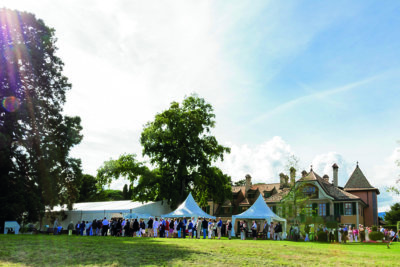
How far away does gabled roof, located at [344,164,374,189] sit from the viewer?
55.7m

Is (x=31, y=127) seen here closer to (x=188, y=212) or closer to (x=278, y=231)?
(x=188, y=212)

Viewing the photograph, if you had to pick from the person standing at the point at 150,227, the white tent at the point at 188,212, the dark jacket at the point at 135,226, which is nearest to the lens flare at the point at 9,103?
the dark jacket at the point at 135,226

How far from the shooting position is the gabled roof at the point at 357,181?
55.7 metres

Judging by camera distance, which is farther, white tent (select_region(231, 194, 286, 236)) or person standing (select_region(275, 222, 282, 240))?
white tent (select_region(231, 194, 286, 236))

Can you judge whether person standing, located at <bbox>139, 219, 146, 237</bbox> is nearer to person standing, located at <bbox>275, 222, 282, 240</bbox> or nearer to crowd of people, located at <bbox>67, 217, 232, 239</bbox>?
crowd of people, located at <bbox>67, 217, 232, 239</bbox>

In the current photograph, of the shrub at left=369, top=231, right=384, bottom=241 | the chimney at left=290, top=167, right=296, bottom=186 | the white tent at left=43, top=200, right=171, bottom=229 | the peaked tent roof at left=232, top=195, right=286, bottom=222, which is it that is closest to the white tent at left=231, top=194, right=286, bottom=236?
the peaked tent roof at left=232, top=195, right=286, bottom=222

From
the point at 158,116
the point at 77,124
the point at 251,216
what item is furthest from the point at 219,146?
the point at 77,124

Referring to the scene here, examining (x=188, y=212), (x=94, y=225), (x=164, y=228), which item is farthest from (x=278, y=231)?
(x=94, y=225)

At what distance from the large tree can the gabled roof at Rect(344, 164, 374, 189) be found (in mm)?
41007

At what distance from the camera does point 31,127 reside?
93.5 ft

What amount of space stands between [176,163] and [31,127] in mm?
17630

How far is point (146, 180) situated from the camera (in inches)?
1555

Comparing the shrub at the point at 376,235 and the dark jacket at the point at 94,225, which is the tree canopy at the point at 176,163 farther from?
the shrub at the point at 376,235

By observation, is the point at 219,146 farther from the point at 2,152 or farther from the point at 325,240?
the point at 2,152
